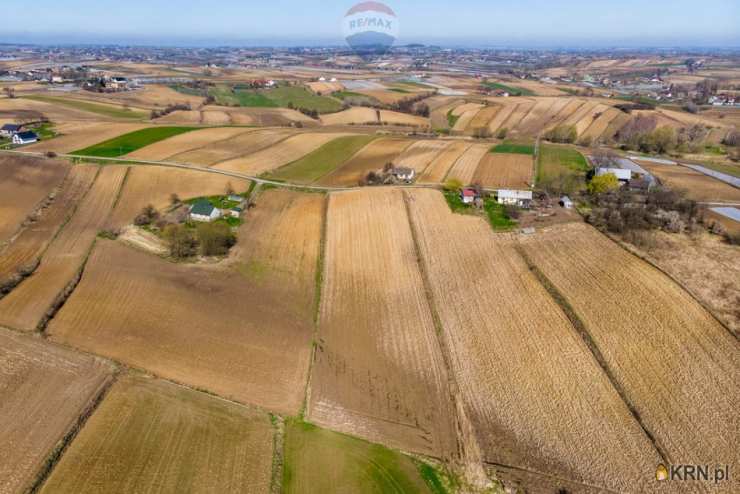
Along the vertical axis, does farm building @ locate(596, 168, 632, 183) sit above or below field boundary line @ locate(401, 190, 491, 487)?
above

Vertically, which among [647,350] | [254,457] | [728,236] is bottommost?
[254,457]

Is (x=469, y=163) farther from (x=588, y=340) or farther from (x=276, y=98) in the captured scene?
(x=276, y=98)

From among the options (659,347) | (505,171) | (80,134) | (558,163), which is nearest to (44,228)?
(80,134)

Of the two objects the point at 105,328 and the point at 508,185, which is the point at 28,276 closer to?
the point at 105,328

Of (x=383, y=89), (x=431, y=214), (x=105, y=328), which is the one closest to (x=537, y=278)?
(x=431, y=214)

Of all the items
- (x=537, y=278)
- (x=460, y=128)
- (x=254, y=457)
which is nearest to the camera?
(x=254, y=457)

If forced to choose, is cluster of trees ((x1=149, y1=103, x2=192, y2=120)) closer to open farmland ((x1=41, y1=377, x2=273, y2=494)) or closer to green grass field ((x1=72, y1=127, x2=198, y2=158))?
green grass field ((x1=72, y1=127, x2=198, y2=158))

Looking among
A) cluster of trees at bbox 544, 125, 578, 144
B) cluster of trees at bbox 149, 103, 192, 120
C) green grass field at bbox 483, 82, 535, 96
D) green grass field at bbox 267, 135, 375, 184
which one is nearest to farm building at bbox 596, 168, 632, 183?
cluster of trees at bbox 544, 125, 578, 144

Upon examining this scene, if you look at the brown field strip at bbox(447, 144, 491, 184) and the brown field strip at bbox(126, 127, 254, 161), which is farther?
the brown field strip at bbox(126, 127, 254, 161)
